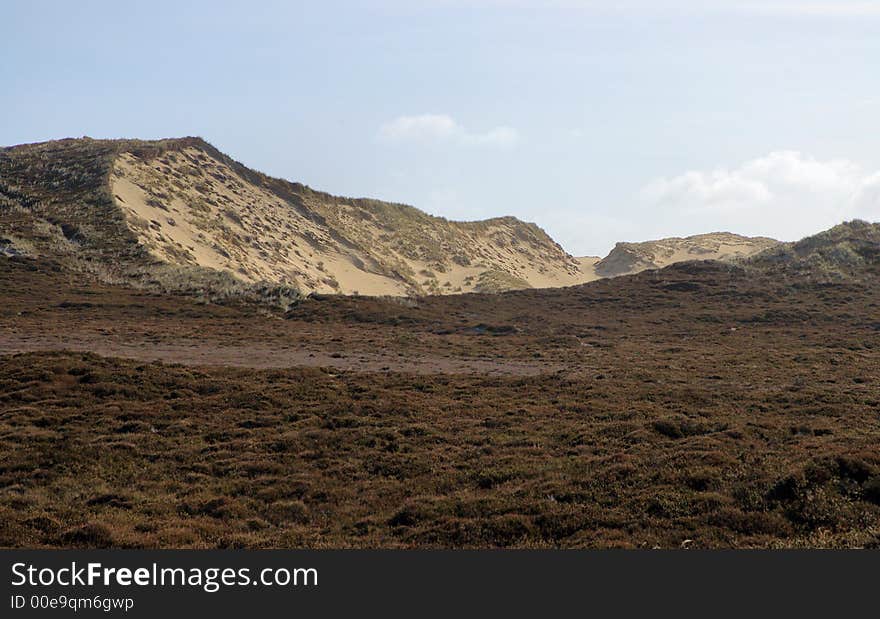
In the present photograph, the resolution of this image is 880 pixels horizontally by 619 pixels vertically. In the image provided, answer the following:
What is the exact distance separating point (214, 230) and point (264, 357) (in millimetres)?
46000

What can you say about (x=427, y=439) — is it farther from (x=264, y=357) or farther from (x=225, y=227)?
(x=225, y=227)

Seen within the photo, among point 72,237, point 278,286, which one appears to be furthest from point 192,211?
point 278,286

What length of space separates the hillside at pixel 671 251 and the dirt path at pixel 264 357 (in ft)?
298

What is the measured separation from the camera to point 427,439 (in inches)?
730

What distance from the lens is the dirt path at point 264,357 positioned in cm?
2989

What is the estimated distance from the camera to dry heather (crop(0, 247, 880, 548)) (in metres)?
11.6

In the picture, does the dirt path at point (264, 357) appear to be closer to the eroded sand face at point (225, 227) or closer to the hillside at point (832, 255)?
the eroded sand face at point (225, 227)

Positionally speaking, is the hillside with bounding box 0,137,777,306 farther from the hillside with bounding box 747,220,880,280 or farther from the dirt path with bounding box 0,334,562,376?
the hillside with bounding box 747,220,880,280

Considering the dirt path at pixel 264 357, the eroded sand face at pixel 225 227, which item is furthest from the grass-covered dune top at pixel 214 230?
the dirt path at pixel 264 357

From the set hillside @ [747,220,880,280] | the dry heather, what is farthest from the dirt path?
hillside @ [747,220,880,280]

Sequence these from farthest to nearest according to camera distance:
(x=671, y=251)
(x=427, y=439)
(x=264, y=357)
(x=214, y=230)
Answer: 1. (x=671, y=251)
2. (x=214, y=230)
3. (x=264, y=357)
4. (x=427, y=439)

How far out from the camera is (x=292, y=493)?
565 inches

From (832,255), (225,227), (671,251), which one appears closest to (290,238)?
(225,227)

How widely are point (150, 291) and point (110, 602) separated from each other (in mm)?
47442
